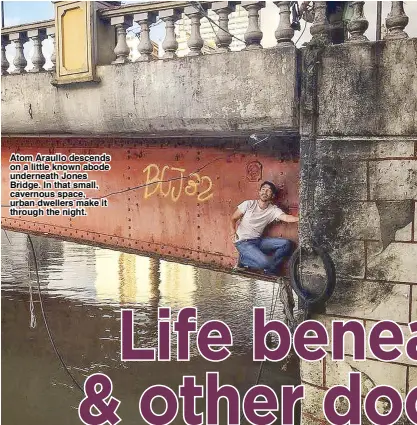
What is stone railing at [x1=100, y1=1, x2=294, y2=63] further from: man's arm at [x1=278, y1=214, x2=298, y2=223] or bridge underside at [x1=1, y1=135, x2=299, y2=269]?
man's arm at [x1=278, y1=214, x2=298, y2=223]

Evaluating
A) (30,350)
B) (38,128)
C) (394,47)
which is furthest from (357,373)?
(30,350)

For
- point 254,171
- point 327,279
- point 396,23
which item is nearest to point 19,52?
point 254,171

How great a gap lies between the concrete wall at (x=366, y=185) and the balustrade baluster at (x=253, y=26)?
726 mm

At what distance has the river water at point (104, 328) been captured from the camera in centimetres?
840

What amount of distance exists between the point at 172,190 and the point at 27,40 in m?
2.84

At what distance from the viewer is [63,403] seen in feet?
26.8

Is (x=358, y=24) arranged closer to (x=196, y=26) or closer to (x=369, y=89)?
(x=369, y=89)

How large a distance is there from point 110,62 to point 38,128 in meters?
1.27

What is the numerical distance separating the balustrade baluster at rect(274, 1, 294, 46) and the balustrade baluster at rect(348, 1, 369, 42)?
1.81 feet

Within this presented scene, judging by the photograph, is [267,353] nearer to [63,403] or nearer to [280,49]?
[280,49]

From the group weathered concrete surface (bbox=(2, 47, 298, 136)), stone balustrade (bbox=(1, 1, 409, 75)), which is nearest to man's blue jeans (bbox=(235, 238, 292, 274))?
weathered concrete surface (bbox=(2, 47, 298, 136))

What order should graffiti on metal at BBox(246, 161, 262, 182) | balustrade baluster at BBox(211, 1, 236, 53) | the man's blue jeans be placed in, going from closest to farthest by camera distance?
1. balustrade baluster at BBox(211, 1, 236, 53)
2. the man's blue jeans
3. graffiti on metal at BBox(246, 161, 262, 182)

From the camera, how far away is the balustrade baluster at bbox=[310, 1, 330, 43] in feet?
14.2

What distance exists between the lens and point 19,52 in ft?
20.3
